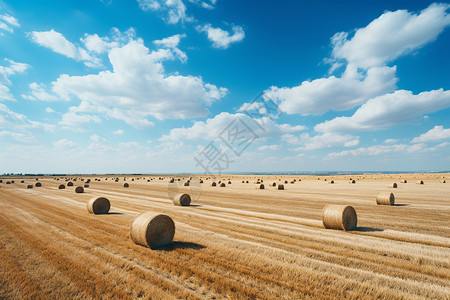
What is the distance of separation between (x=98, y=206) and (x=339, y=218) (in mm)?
15326

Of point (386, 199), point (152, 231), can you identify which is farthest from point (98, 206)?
point (386, 199)

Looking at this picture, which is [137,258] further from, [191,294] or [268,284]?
[268,284]

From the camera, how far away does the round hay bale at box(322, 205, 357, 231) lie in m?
11.7

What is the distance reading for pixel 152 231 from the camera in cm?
911

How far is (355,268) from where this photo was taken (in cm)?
707

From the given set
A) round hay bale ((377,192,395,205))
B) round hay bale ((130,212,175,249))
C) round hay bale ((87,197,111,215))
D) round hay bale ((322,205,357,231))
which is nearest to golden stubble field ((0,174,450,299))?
round hay bale ((130,212,175,249))

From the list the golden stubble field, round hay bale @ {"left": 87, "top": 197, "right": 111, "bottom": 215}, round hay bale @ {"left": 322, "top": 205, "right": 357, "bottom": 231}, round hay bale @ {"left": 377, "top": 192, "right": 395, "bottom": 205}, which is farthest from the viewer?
round hay bale @ {"left": 377, "top": 192, "right": 395, "bottom": 205}

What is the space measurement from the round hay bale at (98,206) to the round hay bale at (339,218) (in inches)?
569

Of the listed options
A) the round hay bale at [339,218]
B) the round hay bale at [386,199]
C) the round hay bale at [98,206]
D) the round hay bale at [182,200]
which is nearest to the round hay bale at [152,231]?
the round hay bale at [339,218]

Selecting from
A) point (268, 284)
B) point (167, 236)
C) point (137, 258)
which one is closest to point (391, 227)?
point (268, 284)

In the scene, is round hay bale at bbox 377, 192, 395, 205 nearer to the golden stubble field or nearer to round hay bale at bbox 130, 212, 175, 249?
the golden stubble field

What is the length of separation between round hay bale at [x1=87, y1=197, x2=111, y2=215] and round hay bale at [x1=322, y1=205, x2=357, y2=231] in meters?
14.4

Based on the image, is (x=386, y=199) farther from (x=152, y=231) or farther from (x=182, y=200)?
(x=152, y=231)

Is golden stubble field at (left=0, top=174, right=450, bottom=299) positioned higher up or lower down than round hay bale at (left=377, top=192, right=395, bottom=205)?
lower down
